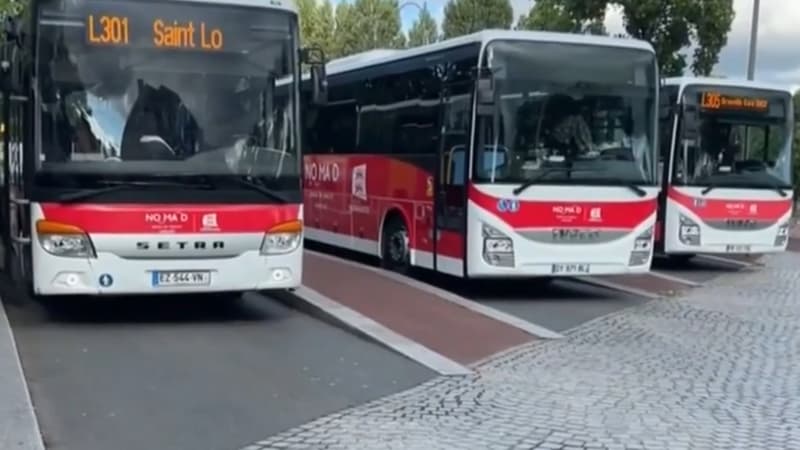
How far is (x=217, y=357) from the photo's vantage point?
10.4 metres

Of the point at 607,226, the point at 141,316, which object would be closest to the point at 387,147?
the point at 607,226

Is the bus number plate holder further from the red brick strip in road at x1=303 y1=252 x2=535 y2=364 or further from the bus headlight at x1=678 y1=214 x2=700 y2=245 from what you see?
the bus headlight at x1=678 y1=214 x2=700 y2=245

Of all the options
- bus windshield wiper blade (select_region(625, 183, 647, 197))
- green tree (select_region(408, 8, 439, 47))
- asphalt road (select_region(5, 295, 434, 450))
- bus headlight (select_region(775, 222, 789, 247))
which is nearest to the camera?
asphalt road (select_region(5, 295, 434, 450))

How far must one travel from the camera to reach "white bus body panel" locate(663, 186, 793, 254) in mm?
18797

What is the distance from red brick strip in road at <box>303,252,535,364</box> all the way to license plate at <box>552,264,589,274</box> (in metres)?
1.50

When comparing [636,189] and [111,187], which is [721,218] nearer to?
[636,189]

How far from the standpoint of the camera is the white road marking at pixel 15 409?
712 centimetres

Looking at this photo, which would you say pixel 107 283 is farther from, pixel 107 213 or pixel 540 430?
pixel 540 430

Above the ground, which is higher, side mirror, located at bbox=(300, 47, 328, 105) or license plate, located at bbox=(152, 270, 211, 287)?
side mirror, located at bbox=(300, 47, 328, 105)

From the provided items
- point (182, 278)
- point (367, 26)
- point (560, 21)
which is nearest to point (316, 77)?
point (182, 278)

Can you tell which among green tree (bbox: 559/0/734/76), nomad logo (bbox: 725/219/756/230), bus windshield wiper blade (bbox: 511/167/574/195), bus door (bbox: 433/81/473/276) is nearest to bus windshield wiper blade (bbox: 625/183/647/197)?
bus windshield wiper blade (bbox: 511/167/574/195)

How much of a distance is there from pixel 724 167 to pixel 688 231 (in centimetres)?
125

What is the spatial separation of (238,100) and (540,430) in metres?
5.24

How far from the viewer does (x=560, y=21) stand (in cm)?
2788
